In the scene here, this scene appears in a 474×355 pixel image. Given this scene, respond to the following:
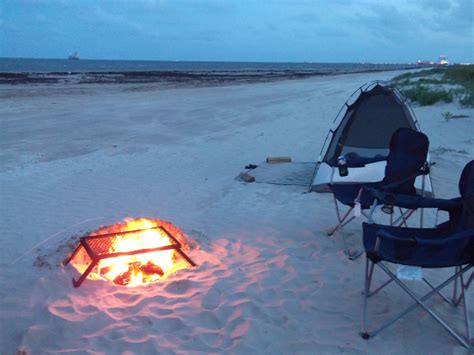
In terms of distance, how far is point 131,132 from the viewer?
11141 millimetres

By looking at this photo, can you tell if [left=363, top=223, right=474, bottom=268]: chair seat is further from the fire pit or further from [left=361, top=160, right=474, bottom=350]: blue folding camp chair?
the fire pit

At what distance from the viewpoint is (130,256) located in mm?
3949

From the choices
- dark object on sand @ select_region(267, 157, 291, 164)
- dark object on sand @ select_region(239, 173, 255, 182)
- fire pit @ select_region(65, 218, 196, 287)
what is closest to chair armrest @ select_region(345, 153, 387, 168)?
dark object on sand @ select_region(239, 173, 255, 182)

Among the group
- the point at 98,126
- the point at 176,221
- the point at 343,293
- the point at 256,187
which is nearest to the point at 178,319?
the point at 343,293

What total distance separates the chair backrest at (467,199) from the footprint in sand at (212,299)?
74.3 inches

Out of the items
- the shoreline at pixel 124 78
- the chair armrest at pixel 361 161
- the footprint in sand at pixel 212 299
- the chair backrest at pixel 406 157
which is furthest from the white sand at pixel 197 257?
the shoreline at pixel 124 78

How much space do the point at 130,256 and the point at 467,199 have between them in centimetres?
271

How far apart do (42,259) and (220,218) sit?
6.29 ft

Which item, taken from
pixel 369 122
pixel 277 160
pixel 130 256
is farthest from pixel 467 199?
pixel 277 160

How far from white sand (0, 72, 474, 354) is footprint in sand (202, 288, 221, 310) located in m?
0.01

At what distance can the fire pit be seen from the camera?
3.74 meters

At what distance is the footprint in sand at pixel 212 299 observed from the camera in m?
3.35

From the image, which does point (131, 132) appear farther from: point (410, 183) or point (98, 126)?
point (410, 183)

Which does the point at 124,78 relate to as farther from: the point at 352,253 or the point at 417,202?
the point at 417,202
